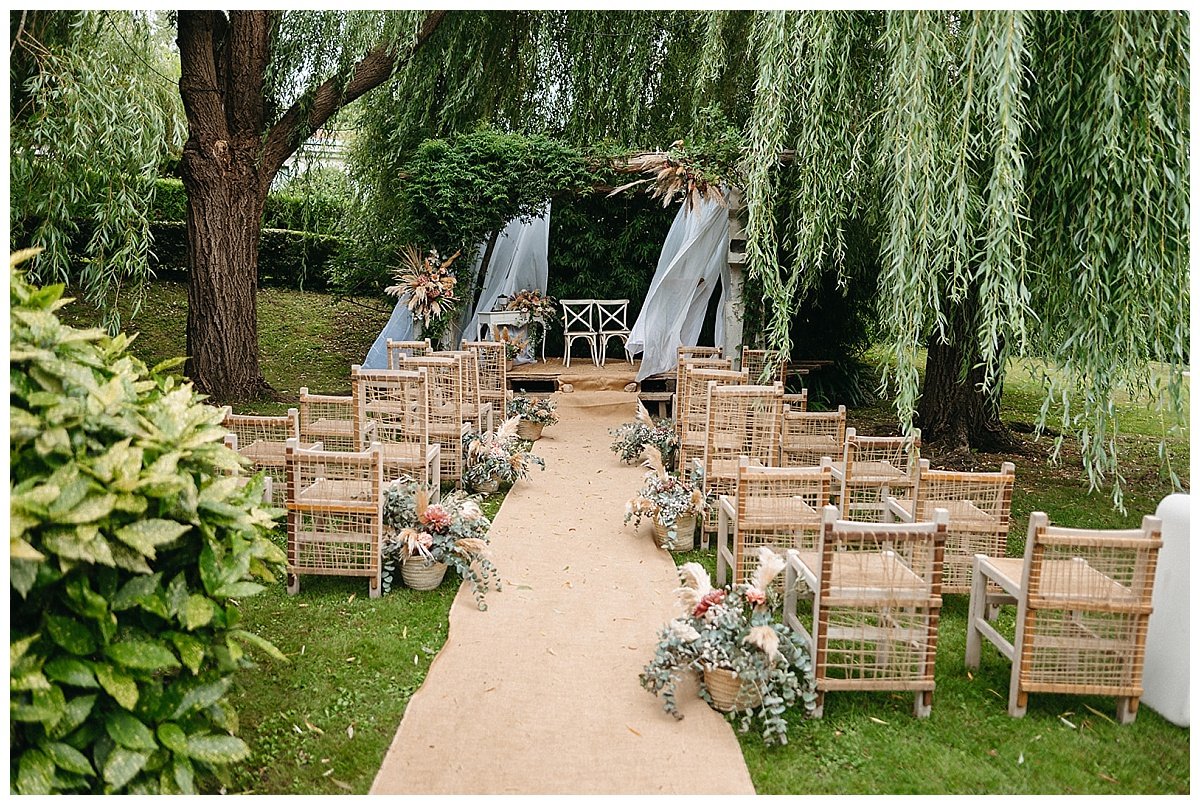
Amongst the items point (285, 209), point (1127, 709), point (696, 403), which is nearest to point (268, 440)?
point (696, 403)

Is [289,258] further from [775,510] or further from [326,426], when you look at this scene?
[775,510]

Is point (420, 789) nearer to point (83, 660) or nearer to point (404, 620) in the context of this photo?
point (83, 660)

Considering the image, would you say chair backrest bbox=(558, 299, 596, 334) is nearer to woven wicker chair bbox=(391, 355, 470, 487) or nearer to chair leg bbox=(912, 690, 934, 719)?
woven wicker chair bbox=(391, 355, 470, 487)

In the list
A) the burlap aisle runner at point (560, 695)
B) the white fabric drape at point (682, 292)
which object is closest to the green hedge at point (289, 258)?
the white fabric drape at point (682, 292)

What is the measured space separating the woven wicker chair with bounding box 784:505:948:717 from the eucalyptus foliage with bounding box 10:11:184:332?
5.98 metres

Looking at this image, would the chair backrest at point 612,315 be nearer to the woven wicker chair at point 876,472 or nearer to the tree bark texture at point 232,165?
the tree bark texture at point 232,165

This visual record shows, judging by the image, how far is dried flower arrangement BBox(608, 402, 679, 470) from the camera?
8289mm

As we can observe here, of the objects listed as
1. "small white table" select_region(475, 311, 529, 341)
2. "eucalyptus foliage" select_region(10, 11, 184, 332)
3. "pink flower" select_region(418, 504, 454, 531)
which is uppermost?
"eucalyptus foliage" select_region(10, 11, 184, 332)

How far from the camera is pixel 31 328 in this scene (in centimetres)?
267

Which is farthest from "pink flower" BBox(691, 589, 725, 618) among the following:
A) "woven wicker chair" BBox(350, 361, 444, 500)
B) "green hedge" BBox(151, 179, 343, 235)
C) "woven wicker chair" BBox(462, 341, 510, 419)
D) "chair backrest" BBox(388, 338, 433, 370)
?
"green hedge" BBox(151, 179, 343, 235)

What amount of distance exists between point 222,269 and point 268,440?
4879 millimetres

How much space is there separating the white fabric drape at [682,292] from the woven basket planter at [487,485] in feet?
14.0

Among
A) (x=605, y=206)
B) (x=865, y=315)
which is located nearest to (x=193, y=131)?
(x=605, y=206)

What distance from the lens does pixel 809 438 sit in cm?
675
